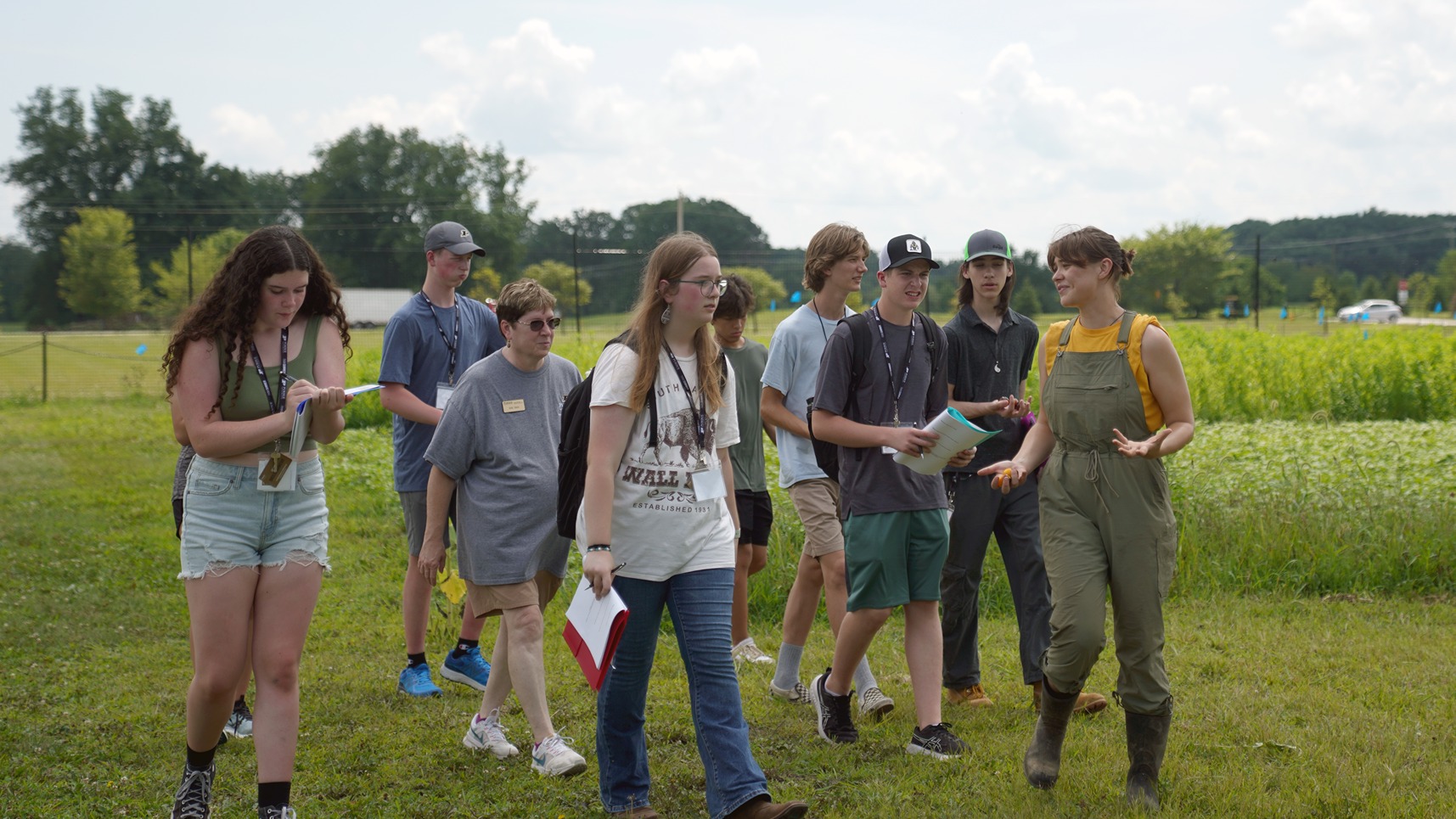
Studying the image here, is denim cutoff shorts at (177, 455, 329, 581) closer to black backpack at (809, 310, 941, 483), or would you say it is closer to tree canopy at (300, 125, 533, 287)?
black backpack at (809, 310, 941, 483)

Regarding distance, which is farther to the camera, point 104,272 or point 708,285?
point 104,272

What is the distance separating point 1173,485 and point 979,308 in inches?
160

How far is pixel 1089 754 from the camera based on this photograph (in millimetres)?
4602

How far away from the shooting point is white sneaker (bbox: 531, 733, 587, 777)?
4.44m

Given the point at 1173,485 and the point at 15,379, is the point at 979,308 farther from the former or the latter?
the point at 15,379

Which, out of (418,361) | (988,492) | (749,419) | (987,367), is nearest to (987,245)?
(987,367)

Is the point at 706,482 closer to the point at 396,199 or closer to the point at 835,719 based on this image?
the point at 835,719

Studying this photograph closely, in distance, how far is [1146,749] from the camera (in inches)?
160

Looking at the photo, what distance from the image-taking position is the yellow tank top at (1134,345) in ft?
13.1

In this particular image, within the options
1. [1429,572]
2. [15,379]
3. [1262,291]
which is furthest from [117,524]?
[1262,291]

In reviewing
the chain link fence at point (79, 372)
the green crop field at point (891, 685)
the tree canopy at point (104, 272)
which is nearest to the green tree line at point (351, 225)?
the tree canopy at point (104, 272)

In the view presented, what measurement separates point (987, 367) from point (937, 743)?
67.8 inches

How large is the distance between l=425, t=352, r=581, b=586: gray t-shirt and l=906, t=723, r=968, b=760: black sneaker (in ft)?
5.45

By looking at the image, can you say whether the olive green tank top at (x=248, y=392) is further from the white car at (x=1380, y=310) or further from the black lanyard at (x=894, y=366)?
the white car at (x=1380, y=310)
